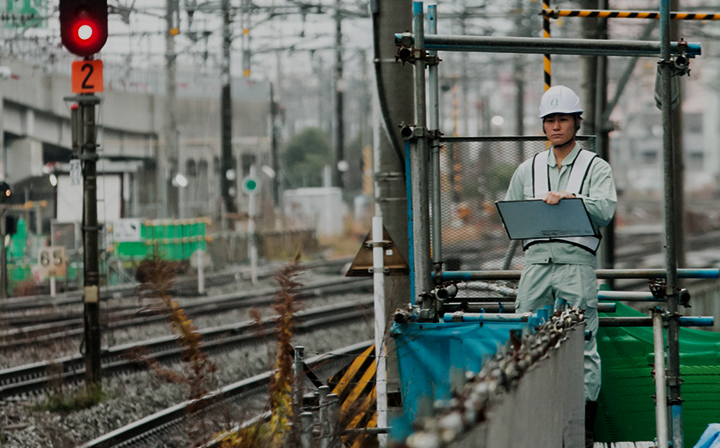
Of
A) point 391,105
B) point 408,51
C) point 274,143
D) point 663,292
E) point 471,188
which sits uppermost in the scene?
point 274,143

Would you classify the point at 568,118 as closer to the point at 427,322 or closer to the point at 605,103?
the point at 427,322

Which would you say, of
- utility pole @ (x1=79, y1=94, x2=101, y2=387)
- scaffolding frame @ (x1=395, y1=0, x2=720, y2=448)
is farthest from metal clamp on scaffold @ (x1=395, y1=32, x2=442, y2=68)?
utility pole @ (x1=79, y1=94, x2=101, y2=387)

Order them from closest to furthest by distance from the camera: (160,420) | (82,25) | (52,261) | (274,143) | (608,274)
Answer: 1. (608,274)
2. (160,420)
3. (82,25)
4. (52,261)
5. (274,143)

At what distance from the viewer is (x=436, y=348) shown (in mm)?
5008

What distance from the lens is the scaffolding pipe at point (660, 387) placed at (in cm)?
479

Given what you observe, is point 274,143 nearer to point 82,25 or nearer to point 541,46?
point 82,25

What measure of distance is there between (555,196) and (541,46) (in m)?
1.13

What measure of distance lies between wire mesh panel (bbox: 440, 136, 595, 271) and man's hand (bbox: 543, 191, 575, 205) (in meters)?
1.26

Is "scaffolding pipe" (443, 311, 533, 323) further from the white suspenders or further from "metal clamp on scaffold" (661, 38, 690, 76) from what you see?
"metal clamp on scaffold" (661, 38, 690, 76)

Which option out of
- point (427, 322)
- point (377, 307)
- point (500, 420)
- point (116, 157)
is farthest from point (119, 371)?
point (116, 157)

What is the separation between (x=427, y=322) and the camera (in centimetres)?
543

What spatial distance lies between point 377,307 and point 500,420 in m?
3.45

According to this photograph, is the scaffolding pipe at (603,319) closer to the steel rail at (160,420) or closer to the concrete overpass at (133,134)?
the steel rail at (160,420)

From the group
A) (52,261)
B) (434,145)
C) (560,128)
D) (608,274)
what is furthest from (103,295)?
(560,128)
